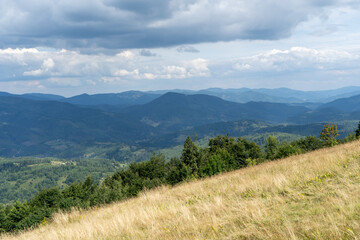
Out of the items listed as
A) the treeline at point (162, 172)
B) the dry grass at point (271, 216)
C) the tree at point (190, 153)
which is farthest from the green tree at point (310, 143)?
the dry grass at point (271, 216)

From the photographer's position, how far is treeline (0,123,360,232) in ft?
154

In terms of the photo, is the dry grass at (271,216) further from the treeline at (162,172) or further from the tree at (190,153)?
the tree at (190,153)

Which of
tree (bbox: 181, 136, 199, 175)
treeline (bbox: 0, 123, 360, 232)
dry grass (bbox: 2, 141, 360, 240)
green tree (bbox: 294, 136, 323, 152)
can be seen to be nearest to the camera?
dry grass (bbox: 2, 141, 360, 240)

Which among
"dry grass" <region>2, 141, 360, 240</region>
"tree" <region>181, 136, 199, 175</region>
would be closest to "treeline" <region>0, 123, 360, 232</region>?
"tree" <region>181, 136, 199, 175</region>

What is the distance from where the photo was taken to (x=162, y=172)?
2803 inches

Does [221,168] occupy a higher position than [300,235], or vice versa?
[300,235]

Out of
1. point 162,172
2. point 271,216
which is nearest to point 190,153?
point 162,172

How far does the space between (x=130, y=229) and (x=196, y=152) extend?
50077 millimetres

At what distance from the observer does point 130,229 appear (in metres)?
6.91

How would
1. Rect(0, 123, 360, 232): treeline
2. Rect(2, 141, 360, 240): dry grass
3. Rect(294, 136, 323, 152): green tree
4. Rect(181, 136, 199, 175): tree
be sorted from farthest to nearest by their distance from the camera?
1. Rect(294, 136, 323, 152): green tree
2. Rect(181, 136, 199, 175): tree
3. Rect(0, 123, 360, 232): treeline
4. Rect(2, 141, 360, 240): dry grass

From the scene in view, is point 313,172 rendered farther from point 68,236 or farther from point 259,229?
point 68,236

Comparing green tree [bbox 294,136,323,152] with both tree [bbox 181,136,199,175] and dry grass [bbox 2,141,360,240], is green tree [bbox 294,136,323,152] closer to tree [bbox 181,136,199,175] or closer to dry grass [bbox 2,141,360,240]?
tree [bbox 181,136,199,175]

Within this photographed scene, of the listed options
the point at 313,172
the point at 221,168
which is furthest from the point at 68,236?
the point at 221,168

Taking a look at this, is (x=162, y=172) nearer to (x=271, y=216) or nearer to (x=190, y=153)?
(x=190, y=153)
